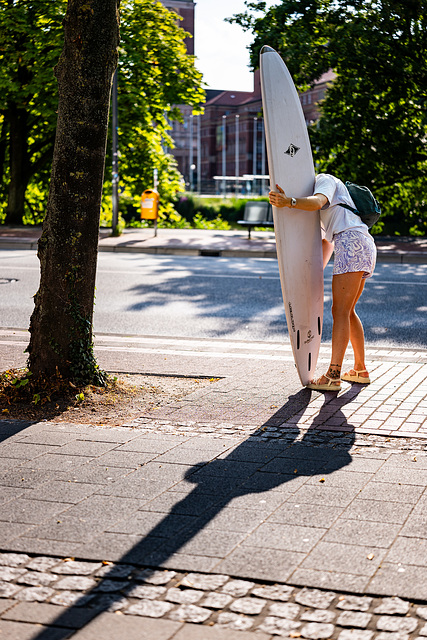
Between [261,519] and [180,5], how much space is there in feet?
349

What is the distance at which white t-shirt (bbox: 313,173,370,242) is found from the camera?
20.2 feet

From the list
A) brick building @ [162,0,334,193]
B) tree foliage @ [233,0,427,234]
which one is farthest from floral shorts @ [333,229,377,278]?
brick building @ [162,0,334,193]

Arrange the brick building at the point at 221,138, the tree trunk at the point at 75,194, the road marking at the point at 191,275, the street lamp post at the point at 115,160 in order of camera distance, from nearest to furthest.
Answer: the tree trunk at the point at 75,194 < the road marking at the point at 191,275 < the street lamp post at the point at 115,160 < the brick building at the point at 221,138

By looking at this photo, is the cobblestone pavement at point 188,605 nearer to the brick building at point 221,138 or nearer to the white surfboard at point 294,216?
the white surfboard at point 294,216

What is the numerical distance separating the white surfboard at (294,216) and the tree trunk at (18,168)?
23610mm

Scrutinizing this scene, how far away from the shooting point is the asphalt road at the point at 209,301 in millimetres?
9594

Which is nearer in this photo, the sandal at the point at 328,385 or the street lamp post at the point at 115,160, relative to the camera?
the sandal at the point at 328,385

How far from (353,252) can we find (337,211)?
32cm

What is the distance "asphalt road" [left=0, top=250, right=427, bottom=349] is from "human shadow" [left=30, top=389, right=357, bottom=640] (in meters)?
3.94

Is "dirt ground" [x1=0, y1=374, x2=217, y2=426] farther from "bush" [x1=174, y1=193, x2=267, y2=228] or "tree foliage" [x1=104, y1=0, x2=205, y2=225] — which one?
"bush" [x1=174, y1=193, x2=267, y2=228]

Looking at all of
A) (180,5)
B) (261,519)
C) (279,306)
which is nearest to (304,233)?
(261,519)

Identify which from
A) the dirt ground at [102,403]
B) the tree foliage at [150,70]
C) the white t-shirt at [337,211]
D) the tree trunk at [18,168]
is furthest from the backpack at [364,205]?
the tree trunk at [18,168]

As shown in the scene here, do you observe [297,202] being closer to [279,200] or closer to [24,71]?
[279,200]

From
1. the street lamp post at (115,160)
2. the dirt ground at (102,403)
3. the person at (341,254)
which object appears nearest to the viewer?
the dirt ground at (102,403)
